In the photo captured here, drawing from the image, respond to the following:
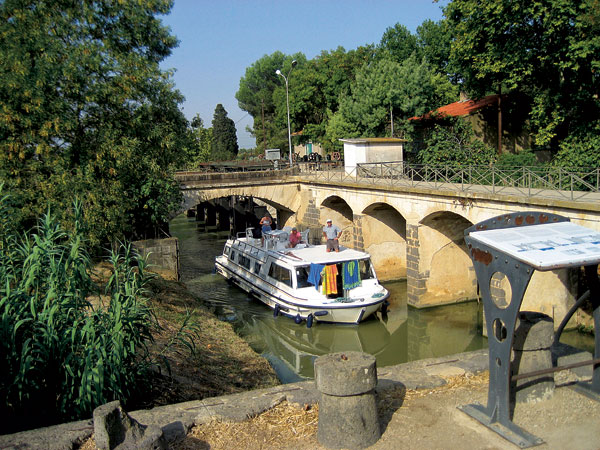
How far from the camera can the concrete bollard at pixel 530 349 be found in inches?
224

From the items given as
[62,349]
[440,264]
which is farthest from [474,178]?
[62,349]

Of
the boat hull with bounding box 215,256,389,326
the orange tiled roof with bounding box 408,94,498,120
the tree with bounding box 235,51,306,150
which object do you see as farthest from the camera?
the tree with bounding box 235,51,306,150

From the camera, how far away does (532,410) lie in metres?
5.71

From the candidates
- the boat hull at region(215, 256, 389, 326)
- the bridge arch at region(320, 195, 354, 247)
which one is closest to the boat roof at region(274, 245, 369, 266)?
the boat hull at region(215, 256, 389, 326)

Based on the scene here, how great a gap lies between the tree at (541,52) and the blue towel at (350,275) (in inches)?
475

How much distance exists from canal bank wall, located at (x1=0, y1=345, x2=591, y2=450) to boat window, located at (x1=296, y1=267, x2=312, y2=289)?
10.4 metres

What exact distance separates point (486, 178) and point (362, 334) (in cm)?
706

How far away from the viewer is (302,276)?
1767cm

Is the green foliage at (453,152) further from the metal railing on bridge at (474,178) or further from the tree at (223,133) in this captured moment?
the tree at (223,133)

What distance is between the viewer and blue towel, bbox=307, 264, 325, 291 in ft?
56.1

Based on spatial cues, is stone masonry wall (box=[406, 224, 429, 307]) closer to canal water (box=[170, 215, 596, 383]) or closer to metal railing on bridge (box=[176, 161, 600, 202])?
canal water (box=[170, 215, 596, 383])

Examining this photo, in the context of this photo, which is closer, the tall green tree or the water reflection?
the tall green tree

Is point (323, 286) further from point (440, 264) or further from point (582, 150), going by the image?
point (582, 150)

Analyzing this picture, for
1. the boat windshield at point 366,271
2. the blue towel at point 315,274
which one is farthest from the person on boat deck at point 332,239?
the blue towel at point 315,274
